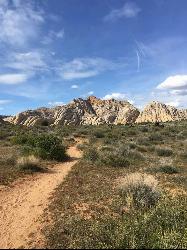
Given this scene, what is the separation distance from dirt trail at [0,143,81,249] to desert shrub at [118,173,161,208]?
8.08 ft

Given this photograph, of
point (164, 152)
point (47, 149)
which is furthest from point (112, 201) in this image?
point (164, 152)

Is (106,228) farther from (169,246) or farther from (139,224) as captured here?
(169,246)

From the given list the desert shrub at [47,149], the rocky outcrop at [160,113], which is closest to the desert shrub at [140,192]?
the desert shrub at [47,149]

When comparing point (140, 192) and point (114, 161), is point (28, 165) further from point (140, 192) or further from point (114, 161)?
point (140, 192)

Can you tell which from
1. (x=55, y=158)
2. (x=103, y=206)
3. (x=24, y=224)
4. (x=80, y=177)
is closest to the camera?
(x=24, y=224)

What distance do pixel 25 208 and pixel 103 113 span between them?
10851cm

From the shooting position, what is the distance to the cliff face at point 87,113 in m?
104

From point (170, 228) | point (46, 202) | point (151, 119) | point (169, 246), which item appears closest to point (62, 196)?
point (46, 202)

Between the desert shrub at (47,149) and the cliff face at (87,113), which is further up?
the cliff face at (87,113)

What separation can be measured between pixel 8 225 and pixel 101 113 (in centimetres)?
10976

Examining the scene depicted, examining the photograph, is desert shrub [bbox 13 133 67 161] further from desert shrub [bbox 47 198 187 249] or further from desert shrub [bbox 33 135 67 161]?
desert shrub [bbox 47 198 187 249]

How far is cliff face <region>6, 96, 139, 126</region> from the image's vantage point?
341 feet

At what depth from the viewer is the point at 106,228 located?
7.88 metres

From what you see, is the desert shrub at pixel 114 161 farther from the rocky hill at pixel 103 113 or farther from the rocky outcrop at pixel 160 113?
the rocky outcrop at pixel 160 113
